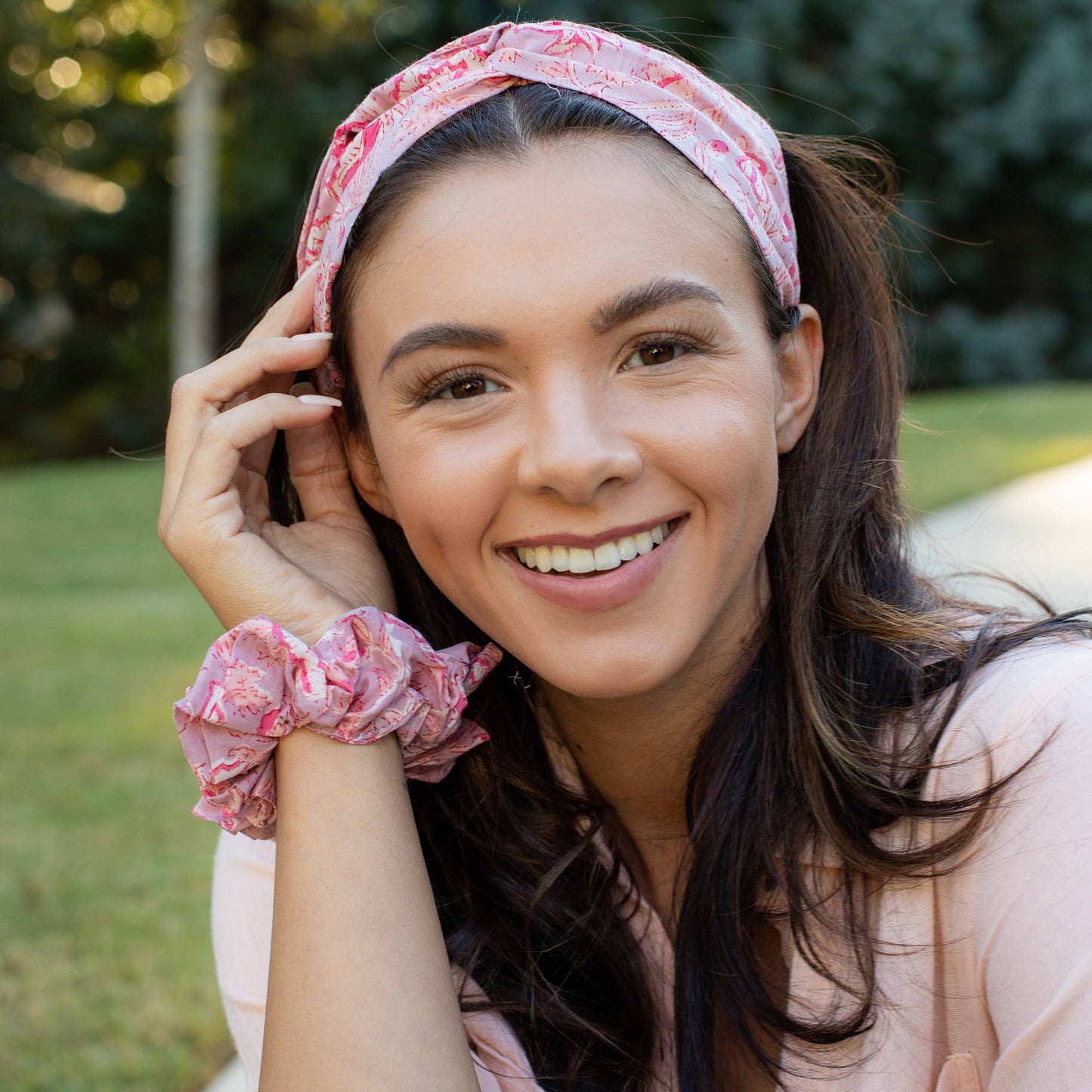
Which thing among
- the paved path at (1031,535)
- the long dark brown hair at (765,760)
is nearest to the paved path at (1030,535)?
the paved path at (1031,535)

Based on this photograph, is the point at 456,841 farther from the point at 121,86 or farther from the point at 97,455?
the point at 121,86

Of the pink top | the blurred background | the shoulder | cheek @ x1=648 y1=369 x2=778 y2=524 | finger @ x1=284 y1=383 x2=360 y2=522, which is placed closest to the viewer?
the pink top

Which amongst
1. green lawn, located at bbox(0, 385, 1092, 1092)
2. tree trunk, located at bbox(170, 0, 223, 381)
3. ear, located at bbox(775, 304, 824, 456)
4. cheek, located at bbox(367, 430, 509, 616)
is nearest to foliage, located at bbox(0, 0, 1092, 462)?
tree trunk, located at bbox(170, 0, 223, 381)

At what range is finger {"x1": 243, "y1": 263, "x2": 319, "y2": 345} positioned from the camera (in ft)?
7.48

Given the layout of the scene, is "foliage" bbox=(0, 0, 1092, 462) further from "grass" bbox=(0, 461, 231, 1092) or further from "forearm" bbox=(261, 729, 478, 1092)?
"forearm" bbox=(261, 729, 478, 1092)

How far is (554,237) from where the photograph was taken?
186 centimetres

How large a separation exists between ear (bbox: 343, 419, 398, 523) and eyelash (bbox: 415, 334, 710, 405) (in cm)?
33

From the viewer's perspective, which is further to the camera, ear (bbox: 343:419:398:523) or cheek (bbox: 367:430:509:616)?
ear (bbox: 343:419:398:523)

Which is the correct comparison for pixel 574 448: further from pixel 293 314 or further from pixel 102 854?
pixel 102 854

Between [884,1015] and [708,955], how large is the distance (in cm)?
29

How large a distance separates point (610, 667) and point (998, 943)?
66 cm

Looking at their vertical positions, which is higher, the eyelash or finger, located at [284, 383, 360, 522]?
the eyelash

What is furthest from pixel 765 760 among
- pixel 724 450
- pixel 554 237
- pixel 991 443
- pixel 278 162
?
pixel 278 162

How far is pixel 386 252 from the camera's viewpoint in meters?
2.04
